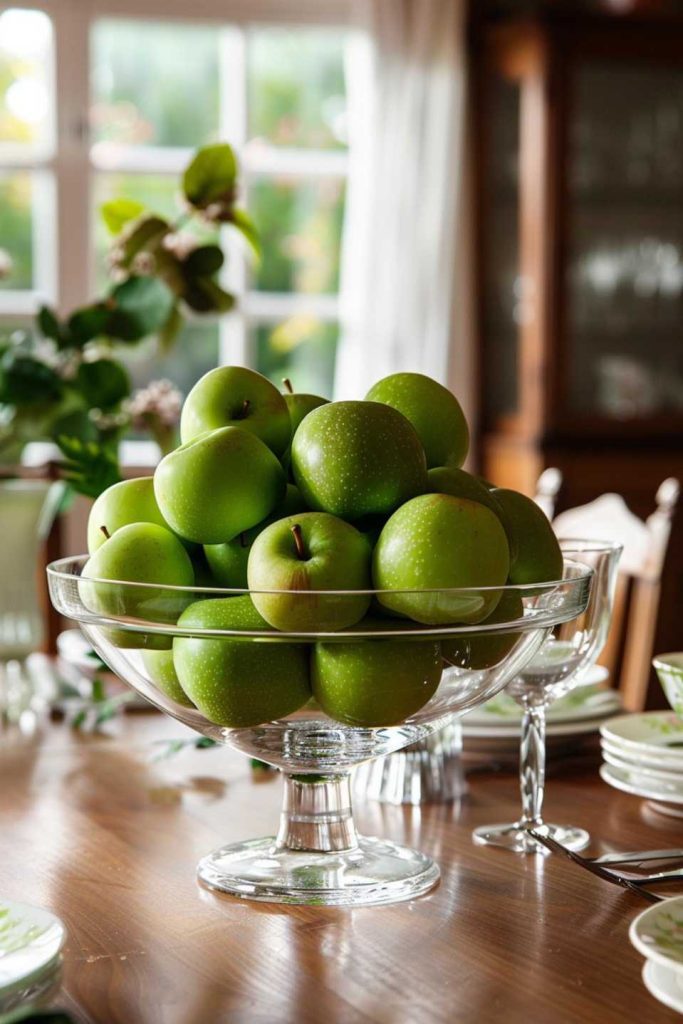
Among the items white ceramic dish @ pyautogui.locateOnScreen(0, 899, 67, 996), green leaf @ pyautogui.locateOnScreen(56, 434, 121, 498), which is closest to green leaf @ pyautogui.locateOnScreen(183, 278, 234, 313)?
green leaf @ pyautogui.locateOnScreen(56, 434, 121, 498)

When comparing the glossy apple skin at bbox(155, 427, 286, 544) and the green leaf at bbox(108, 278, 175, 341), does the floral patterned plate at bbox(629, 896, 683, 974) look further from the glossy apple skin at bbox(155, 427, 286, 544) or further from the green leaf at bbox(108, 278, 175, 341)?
the green leaf at bbox(108, 278, 175, 341)

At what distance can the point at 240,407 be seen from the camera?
0.79 metres

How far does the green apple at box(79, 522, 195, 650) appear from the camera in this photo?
0.71 m

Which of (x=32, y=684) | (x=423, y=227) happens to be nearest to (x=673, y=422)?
(x=423, y=227)

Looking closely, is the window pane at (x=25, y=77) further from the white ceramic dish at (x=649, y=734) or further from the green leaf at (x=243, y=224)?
the white ceramic dish at (x=649, y=734)

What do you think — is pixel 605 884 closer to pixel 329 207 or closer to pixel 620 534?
pixel 620 534

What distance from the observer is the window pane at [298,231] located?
3.80 metres

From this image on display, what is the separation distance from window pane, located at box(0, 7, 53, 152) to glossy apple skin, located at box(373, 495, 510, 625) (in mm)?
3139

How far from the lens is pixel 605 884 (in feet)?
2.63

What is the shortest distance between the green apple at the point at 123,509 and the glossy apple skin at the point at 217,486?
0.15 feet

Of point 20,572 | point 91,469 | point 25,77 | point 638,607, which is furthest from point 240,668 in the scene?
point 25,77

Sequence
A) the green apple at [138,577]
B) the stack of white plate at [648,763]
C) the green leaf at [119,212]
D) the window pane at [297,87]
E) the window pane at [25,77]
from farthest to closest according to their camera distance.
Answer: the window pane at [297,87]
the window pane at [25,77]
the green leaf at [119,212]
the stack of white plate at [648,763]
the green apple at [138,577]

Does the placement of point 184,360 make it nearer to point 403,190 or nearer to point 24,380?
point 403,190

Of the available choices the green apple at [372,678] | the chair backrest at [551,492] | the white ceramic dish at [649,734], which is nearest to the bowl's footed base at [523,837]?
the white ceramic dish at [649,734]
